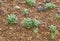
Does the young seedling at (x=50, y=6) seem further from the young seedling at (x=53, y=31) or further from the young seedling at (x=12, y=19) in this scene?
the young seedling at (x=12, y=19)

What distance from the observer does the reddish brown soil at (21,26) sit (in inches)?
212

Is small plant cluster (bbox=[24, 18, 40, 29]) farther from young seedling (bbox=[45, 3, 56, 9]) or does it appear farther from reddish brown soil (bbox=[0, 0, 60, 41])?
young seedling (bbox=[45, 3, 56, 9])

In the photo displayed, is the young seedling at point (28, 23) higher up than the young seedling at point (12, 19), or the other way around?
the young seedling at point (12, 19)

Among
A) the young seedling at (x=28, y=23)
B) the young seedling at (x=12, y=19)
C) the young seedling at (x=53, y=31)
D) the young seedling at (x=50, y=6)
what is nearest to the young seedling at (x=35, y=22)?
the young seedling at (x=28, y=23)

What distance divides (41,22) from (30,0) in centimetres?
98

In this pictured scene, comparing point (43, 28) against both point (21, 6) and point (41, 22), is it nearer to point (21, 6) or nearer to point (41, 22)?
point (41, 22)

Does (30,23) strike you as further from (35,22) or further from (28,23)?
(35,22)

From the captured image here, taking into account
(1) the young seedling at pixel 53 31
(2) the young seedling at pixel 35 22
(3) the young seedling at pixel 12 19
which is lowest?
(1) the young seedling at pixel 53 31

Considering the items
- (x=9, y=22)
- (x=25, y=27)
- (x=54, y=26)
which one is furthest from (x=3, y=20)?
(x=54, y=26)

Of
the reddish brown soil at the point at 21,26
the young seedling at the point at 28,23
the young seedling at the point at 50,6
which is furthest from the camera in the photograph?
the young seedling at the point at 50,6

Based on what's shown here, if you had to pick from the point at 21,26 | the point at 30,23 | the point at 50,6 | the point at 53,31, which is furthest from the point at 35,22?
the point at 50,6

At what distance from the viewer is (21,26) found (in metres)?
5.70

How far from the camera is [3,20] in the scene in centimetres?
580

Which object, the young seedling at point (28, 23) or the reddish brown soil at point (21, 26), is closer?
the reddish brown soil at point (21, 26)
